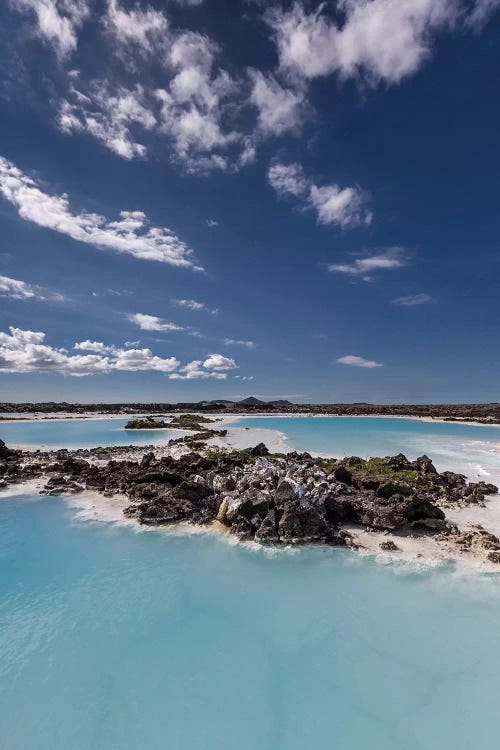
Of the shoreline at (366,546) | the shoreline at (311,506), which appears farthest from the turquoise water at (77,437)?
the shoreline at (366,546)

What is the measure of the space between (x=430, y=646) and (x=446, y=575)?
2.83 meters

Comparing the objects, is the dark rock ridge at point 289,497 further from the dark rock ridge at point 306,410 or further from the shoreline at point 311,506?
the dark rock ridge at point 306,410

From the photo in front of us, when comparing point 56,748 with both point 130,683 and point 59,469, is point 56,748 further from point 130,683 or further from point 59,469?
point 59,469

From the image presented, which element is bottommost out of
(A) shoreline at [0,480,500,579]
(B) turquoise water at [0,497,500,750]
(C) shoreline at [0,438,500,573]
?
(B) turquoise water at [0,497,500,750]

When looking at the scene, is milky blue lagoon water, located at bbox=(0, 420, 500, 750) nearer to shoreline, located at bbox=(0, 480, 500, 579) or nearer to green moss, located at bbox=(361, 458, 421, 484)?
shoreline, located at bbox=(0, 480, 500, 579)

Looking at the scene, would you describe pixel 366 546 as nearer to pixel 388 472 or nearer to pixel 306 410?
pixel 388 472

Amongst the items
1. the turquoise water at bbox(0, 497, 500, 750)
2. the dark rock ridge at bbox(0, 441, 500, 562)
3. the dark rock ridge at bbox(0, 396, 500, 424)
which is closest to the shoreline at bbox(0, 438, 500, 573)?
the dark rock ridge at bbox(0, 441, 500, 562)

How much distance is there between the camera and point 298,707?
→ 19.5ft

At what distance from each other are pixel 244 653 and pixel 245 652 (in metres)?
0.03

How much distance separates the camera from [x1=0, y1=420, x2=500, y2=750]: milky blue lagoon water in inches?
217

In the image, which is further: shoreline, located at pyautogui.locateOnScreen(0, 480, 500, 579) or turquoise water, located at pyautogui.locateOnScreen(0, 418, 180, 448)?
turquoise water, located at pyautogui.locateOnScreen(0, 418, 180, 448)

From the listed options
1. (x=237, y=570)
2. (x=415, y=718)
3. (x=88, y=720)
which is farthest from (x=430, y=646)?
(x=88, y=720)

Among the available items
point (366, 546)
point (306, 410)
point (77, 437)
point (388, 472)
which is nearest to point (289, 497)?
point (366, 546)

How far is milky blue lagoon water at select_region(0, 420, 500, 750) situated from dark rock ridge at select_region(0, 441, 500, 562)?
113cm
